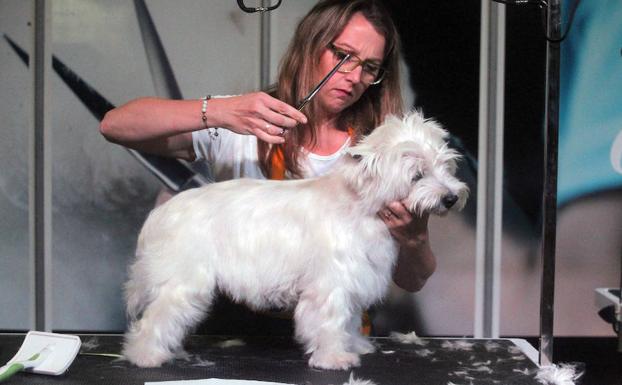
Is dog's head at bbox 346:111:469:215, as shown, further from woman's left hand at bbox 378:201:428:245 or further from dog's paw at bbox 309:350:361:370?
dog's paw at bbox 309:350:361:370

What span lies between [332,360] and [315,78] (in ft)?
2.64

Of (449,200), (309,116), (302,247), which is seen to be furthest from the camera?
(309,116)

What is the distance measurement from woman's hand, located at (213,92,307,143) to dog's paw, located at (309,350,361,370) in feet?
1.75

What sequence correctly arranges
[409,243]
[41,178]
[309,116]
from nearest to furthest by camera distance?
[409,243] < [309,116] < [41,178]

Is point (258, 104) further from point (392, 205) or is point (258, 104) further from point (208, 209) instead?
point (392, 205)

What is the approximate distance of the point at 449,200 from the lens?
4.96 feet

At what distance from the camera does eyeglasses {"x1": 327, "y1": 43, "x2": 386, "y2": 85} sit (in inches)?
73.2

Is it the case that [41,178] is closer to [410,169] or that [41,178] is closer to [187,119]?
[187,119]

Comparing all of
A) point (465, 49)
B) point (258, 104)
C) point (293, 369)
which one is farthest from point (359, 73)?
point (465, 49)

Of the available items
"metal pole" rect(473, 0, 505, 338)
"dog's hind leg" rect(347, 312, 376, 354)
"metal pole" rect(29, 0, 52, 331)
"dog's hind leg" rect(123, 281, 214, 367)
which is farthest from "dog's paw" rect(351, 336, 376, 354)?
"metal pole" rect(29, 0, 52, 331)

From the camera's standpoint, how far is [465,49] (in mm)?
2986

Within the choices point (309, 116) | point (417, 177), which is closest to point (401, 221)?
point (417, 177)

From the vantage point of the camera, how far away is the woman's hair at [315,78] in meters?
1.92

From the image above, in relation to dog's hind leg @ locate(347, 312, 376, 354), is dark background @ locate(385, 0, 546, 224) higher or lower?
higher
